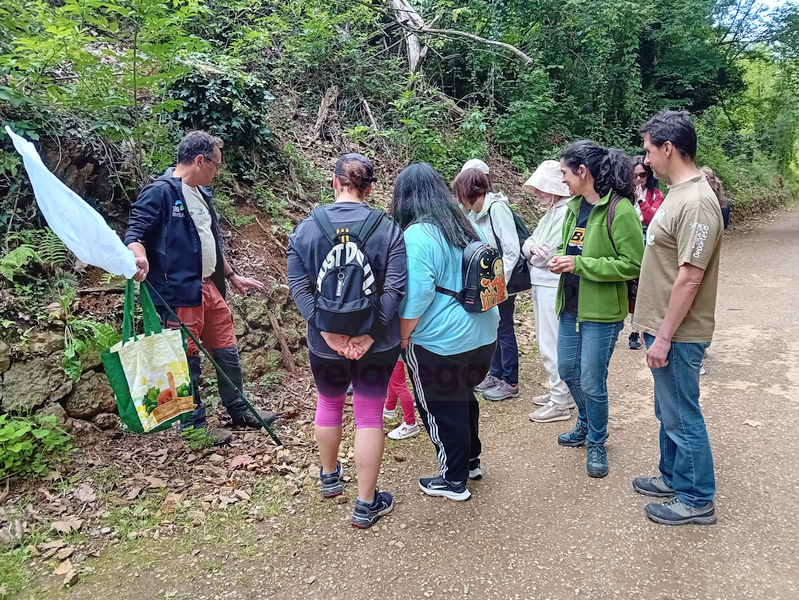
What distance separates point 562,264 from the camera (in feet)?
10.9

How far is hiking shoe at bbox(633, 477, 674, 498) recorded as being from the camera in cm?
329

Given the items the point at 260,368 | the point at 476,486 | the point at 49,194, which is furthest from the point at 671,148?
the point at 260,368

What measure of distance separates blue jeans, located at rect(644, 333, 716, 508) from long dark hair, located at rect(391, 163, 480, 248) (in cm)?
126

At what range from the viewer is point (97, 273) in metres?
4.31

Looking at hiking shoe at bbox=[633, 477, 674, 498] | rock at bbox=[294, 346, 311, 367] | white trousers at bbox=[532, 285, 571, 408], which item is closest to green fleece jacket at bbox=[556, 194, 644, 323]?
white trousers at bbox=[532, 285, 571, 408]

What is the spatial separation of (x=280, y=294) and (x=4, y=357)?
2.44 m

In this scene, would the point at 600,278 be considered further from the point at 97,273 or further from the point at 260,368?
the point at 97,273

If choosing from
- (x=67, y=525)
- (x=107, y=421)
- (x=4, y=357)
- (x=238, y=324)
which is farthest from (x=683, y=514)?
(x=4, y=357)

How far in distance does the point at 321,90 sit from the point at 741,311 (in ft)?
25.1

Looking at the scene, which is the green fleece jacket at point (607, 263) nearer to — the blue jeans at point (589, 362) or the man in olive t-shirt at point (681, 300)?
the blue jeans at point (589, 362)

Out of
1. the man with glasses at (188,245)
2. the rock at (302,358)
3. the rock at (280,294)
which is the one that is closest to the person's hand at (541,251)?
the man with glasses at (188,245)

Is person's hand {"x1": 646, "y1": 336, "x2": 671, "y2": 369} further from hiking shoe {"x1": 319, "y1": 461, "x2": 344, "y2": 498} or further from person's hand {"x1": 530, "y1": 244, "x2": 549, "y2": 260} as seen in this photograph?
hiking shoe {"x1": 319, "y1": 461, "x2": 344, "y2": 498}

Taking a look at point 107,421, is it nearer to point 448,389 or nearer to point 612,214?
point 448,389

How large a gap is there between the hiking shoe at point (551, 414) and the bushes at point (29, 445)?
355 cm
